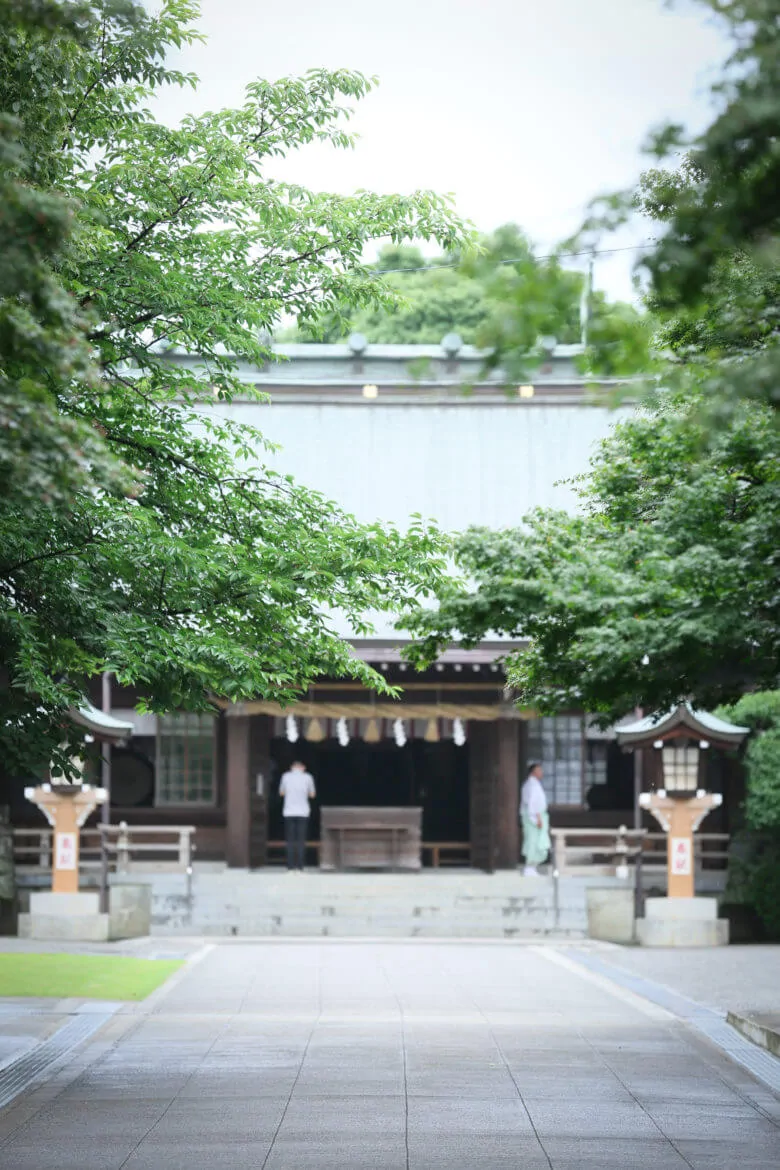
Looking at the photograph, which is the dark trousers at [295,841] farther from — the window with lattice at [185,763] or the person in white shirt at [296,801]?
the window with lattice at [185,763]

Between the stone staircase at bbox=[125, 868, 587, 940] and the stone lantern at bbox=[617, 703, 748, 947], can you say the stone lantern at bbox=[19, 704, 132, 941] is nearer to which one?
the stone staircase at bbox=[125, 868, 587, 940]

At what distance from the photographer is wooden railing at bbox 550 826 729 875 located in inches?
949

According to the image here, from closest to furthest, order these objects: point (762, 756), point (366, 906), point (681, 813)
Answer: point (681, 813) < point (762, 756) < point (366, 906)

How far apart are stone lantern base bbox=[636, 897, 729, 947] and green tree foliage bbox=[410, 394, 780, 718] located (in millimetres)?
12511

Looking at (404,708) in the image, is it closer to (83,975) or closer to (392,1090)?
(83,975)

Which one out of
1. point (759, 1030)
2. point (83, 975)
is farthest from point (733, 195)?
point (83, 975)

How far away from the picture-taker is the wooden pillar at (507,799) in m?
25.9

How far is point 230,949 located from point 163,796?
23.1ft

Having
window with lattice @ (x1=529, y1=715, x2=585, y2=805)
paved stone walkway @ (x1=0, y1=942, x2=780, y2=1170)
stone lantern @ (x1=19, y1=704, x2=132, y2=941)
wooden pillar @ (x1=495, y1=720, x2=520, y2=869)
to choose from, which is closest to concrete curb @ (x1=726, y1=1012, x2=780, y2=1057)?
paved stone walkway @ (x1=0, y1=942, x2=780, y2=1170)

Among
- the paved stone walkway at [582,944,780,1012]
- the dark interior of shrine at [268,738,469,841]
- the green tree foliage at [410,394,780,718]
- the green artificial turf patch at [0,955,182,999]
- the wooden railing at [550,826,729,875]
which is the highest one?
the green tree foliage at [410,394,780,718]

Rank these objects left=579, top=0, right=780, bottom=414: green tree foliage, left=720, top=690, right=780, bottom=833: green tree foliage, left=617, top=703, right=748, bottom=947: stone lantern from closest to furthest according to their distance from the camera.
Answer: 1. left=579, top=0, right=780, bottom=414: green tree foliage
2. left=617, top=703, right=748, bottom=947: stone lantern
3. left=720, top=690, right=780, bottom=833: green tree foliage

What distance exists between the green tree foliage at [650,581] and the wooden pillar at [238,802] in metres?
15.8

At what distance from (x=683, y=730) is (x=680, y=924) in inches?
108

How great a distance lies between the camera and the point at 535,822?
83.0 feet
